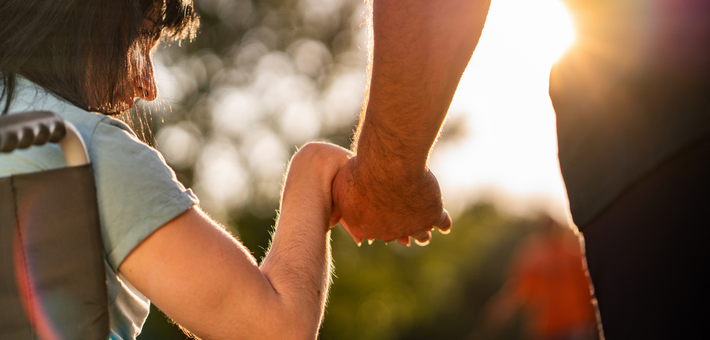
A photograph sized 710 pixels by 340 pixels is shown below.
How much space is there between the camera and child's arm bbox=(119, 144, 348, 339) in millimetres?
1293

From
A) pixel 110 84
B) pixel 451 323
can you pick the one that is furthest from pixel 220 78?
pixel 110 84

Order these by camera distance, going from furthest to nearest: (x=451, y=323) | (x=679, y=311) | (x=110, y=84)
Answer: (x=451, y=323)
(x=110, y=84)
(x=679, y=311)

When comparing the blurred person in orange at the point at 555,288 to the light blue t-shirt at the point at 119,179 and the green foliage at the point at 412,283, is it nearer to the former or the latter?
the light blue t-shirt at the point at 119,179

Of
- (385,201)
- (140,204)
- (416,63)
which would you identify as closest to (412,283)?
(385,201)

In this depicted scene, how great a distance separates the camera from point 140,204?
1298 mm

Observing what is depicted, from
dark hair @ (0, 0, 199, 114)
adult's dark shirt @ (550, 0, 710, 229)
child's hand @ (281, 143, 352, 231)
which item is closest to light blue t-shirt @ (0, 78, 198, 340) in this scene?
dark hair @ (0, 0, 199, 114)

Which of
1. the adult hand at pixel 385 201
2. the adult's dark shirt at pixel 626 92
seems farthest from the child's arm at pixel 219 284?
the adult's dark shirt at pixel 626 92

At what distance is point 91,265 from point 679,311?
1430 millimetres

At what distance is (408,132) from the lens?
1.78 meters

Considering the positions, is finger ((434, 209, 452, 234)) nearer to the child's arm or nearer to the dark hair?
the child's arm

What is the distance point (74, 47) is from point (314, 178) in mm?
969

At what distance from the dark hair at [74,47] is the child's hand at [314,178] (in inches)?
27.9

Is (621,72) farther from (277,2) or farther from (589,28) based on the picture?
(277,2)

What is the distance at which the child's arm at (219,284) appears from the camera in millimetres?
1293
